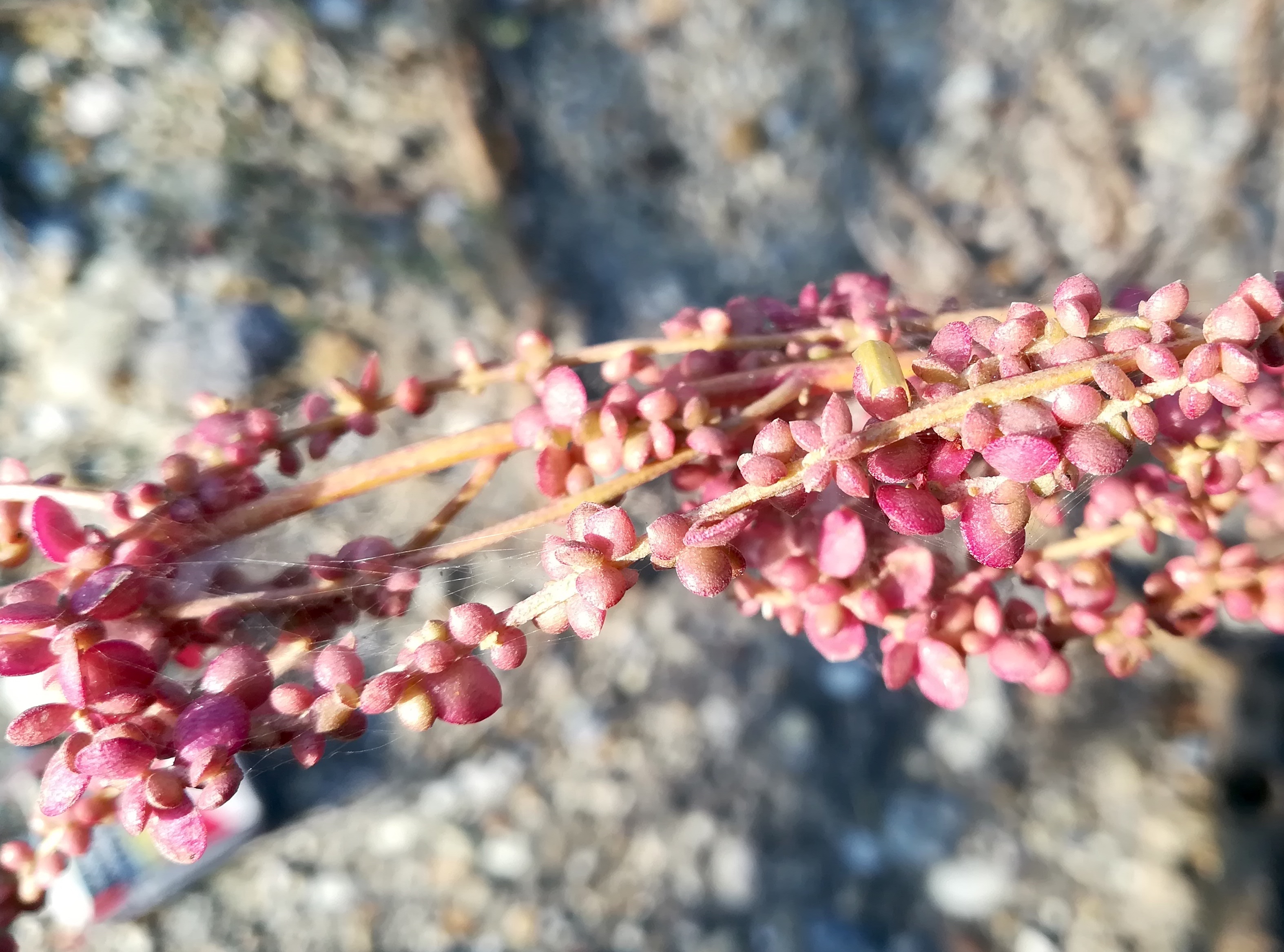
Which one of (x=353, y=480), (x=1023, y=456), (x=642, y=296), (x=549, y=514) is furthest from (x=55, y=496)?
(x=642, y=296)

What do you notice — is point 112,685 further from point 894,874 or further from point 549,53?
point 549,53

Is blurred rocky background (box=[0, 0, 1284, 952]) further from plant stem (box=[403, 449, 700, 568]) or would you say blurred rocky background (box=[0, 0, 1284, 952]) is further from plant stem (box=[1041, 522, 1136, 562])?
plant stem (box=[1041, 522, 1136, 562])

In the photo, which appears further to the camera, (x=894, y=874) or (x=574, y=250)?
(x=574, y=250)

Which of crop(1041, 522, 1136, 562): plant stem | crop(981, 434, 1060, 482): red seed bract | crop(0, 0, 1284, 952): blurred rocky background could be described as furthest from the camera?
crop(0, 0, 1284, 952): blurred rocky background

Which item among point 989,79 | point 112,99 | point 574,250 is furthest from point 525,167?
point 989,79

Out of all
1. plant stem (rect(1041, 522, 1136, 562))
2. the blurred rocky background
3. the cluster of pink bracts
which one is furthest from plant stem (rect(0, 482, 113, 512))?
plant stem (rect(1041, 522, 1136, 562))

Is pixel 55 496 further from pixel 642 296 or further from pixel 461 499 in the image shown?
pixel 642 296
